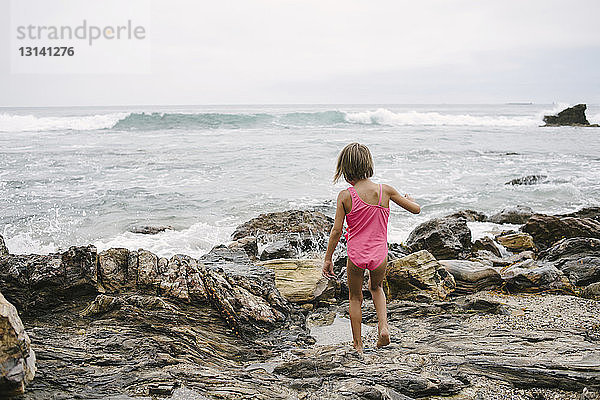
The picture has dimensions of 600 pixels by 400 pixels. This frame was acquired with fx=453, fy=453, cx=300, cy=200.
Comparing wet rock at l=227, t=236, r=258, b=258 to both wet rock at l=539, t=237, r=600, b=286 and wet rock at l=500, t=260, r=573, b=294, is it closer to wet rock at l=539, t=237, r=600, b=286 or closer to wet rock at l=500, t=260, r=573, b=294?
wet rock at l=500, t=260, r=573, b=294

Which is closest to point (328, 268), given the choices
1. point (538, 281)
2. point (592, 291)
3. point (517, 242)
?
point (538, 281)

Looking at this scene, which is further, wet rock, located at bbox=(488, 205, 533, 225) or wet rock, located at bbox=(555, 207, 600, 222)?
wet rock, located at bbox=(488, 205, 533, 225)

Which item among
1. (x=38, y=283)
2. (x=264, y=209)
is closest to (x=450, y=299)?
(x=38, y=283)

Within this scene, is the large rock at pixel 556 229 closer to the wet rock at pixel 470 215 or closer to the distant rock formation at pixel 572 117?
the wet rock at pixel 470 215

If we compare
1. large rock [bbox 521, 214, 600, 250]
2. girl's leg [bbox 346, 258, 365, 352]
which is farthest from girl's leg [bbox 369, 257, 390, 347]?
large rock [bbox 521, 214, 600, 250]

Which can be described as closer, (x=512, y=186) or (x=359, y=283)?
(x=359, y=283)

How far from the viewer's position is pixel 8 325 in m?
2.26

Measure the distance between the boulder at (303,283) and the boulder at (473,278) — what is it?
1582 millimetres

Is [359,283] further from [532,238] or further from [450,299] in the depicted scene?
[532,238]

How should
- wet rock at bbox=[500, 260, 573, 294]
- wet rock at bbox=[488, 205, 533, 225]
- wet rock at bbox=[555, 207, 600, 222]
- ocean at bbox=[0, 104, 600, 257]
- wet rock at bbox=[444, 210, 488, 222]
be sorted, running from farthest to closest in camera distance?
wet rock at bbox=[444, 210, 488, 222] → wet rock at bbox=[488, 205, 533, 225] → wet rock at bbox=[555, 207, 600, 222] → ocean at bbox=[0, 104, 600, 257] → wet rock at bbox=[500, 260, 573, 294]

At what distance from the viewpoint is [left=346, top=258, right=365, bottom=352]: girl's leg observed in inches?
153

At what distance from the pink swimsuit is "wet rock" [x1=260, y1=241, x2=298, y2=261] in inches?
141

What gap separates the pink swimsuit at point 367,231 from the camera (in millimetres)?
3762

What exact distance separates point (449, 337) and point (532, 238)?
21.3 feet
